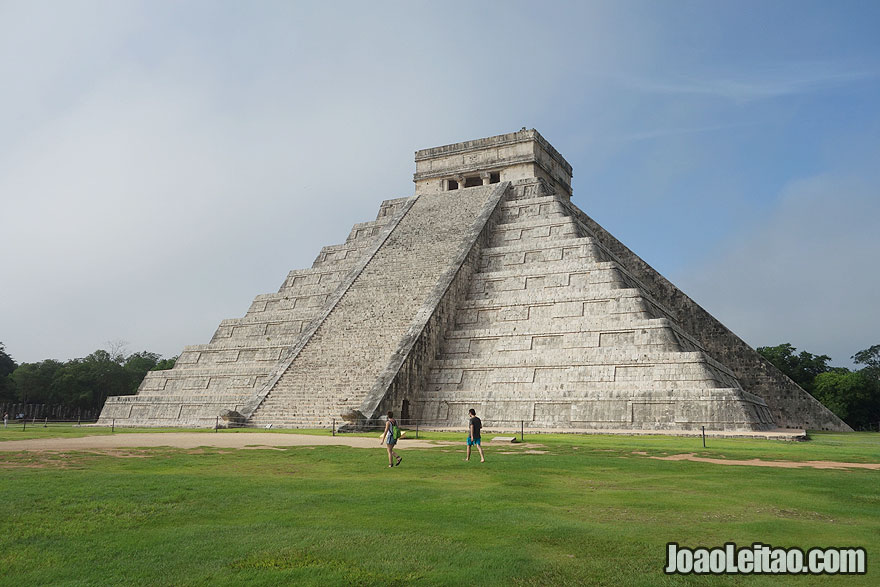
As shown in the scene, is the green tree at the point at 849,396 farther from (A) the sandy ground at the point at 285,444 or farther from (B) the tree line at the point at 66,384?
(B) the tree line at the point at 66,384

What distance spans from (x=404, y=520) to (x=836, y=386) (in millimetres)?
41772

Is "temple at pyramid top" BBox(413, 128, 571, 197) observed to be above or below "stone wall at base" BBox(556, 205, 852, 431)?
above

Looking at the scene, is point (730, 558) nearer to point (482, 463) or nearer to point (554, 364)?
point (482, 463)

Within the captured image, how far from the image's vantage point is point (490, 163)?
33.1 m

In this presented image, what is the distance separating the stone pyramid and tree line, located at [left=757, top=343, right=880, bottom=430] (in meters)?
16.4

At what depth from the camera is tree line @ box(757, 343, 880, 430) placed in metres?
39.4

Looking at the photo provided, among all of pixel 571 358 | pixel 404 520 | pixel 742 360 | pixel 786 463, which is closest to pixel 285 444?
pixel 404 520

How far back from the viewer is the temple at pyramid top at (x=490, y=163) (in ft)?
107

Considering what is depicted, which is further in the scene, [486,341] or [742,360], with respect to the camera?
[742,360]

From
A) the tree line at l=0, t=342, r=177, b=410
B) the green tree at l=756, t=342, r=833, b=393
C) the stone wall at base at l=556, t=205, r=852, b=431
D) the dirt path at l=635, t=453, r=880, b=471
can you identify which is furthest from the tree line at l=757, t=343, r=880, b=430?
the tree line at l=0, t=342, r=177, b=410

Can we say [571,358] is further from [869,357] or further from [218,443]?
[869,357]

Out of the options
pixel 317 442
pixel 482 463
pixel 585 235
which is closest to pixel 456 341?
pixel 585 235

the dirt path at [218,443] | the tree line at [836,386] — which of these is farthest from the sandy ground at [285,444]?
the tree line at [836,386]

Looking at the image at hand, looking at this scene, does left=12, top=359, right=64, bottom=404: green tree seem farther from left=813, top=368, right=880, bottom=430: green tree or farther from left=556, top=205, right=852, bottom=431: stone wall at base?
left=813, top=368, right=880, bottom=430: green tree
